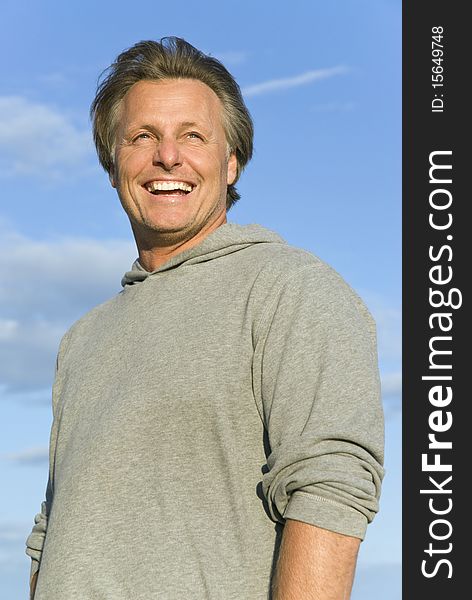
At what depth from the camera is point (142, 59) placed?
381cm

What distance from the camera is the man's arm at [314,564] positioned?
273cm

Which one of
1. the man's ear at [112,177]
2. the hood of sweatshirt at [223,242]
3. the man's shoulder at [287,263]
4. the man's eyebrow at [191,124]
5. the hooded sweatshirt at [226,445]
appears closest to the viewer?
the hooded sweatshirt at [226,445]

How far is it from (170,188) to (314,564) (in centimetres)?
139

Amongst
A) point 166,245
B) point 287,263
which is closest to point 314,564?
point 287,263

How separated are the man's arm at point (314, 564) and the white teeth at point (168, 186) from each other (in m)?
1.27

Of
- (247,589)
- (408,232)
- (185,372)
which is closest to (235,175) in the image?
(185,372)

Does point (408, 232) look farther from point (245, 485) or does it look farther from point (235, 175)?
point (245, 485)

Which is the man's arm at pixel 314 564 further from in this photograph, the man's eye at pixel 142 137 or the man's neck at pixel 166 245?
the man's eye at pixel 142 137

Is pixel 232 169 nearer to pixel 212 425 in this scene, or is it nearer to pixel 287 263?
pixel 287 263

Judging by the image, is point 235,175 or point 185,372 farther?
point 235,175

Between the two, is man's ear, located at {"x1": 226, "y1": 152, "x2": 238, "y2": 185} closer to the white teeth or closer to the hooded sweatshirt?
the white teeth

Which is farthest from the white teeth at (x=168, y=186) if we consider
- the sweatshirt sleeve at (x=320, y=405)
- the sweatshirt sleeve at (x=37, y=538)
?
the sweatshirt sleeve at (x=37, y=538)

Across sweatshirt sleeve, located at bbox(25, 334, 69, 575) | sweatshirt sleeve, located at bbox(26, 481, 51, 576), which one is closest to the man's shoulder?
sweatshirt sleeve, located at bbox(25, 334, 69, 575)

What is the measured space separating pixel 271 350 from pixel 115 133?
4.01ft
